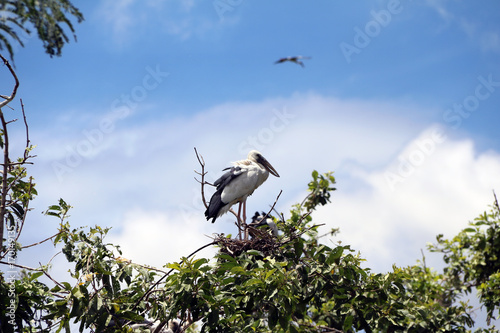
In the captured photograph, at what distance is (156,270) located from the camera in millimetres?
5754

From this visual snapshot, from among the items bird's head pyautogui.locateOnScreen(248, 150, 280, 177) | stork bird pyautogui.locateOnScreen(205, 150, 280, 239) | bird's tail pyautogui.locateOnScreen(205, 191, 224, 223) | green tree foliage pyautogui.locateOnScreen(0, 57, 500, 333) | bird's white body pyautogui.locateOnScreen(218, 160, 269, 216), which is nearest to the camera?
green tree foliage pyautogui.locateOnScreen(0, 57, 500, 333)

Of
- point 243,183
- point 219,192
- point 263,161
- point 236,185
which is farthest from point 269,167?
point 219,192

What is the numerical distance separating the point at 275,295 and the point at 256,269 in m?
0.29

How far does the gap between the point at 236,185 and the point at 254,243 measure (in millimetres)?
2666

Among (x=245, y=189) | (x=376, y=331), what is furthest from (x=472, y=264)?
(x=376, y=331)

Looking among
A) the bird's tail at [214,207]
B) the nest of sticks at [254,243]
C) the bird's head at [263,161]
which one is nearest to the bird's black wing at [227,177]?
the bird's tail at [214,207]

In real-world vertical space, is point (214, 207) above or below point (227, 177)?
below

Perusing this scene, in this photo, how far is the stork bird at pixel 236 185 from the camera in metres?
8.56

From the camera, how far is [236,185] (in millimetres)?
8820

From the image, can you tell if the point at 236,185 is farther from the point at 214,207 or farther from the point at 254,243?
→ the point at 254,243

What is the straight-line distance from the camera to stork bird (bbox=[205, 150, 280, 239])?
856cm

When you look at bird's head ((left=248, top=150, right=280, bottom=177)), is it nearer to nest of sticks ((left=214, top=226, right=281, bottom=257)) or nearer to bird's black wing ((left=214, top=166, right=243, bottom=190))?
bird's black wing ((left=214, top=166, right=243, bottom=190))

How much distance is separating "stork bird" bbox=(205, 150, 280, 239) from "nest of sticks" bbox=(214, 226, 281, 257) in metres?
1.86

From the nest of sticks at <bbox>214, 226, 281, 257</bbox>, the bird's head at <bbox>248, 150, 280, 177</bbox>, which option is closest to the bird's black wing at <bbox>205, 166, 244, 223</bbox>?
the bird's head at <bbox>248, 150, 280, 177</bbox>
